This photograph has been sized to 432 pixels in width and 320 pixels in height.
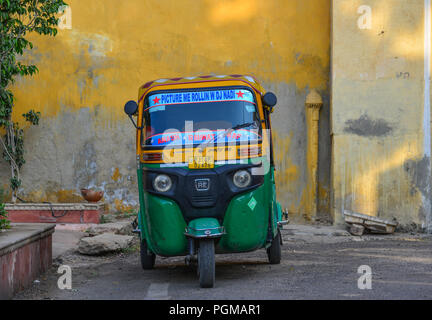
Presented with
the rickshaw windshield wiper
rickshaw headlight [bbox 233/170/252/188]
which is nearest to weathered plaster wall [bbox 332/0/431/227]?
the rickshaw windshield wiper

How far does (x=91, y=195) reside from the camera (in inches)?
470

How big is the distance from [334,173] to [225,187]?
6000 mm

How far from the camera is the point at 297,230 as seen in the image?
11523mm

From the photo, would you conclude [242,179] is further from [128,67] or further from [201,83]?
[128,67]

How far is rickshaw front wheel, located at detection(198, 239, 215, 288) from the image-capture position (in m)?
6.07

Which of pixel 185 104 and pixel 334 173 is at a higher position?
pixel 185 104

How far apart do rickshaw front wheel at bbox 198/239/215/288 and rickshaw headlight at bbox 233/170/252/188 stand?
0.73m

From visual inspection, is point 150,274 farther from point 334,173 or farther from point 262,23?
point 262,23

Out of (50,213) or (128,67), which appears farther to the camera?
(128,67)

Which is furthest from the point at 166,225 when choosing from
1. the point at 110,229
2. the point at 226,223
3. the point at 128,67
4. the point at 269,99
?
the point at 128,67

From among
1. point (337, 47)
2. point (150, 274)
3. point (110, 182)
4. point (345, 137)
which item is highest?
point (337, 47)

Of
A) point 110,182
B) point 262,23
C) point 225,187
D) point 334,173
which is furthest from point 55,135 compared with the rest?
point 225,187

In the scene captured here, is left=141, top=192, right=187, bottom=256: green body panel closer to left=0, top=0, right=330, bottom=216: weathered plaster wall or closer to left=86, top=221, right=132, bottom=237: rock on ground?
left=86, top=221, right=132, bottom=237: rock on ground

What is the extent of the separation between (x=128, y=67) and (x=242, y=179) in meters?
7.14
